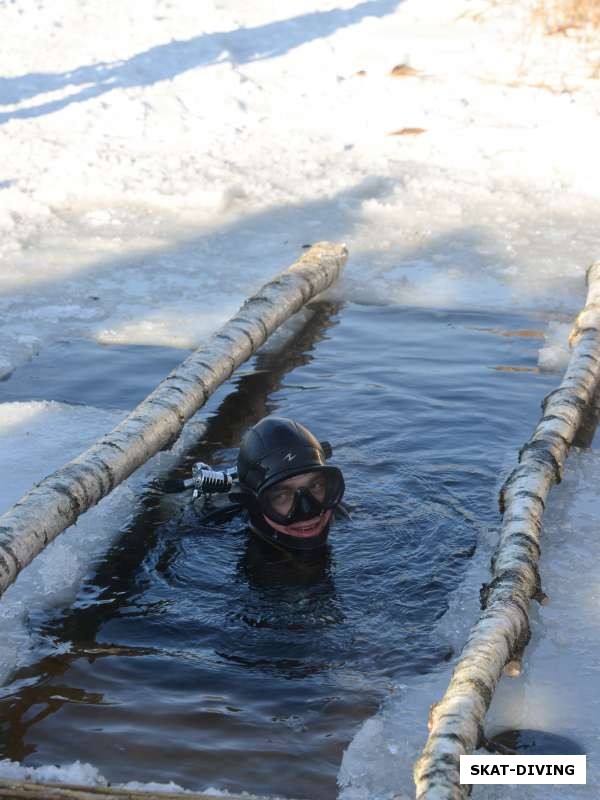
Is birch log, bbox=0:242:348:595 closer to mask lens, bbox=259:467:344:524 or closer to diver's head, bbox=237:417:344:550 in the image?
diver's head, bbox=237:417:344:550

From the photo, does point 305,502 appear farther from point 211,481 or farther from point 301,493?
point 211,481

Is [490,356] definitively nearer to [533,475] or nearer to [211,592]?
[533,475]

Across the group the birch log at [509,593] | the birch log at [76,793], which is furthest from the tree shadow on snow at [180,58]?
the birch log at [76,793]

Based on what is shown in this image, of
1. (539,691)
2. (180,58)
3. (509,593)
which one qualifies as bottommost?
(539,691)

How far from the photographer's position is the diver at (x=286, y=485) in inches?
211

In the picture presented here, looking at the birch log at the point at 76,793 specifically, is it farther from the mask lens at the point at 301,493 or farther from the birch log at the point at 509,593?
the mask lens at the point at 301,493

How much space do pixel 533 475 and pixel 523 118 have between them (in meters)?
7.77

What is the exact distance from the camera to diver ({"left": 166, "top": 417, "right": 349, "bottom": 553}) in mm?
5355

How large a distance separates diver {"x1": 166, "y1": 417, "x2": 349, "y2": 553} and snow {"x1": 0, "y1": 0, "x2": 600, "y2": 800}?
0.78 meters

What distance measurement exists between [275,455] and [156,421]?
108 cm

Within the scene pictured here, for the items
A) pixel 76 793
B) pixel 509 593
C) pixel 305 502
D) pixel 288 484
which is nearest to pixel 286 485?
pixel 288 484

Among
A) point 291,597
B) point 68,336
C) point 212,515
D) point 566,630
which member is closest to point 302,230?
point 68,336

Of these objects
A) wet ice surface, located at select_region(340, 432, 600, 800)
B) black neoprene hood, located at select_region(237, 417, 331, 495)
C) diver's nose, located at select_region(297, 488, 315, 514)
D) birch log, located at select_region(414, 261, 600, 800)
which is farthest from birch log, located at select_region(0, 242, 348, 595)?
birch log, located at select_region(414, 261, 600, 800)

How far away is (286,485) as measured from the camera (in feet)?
17.7
